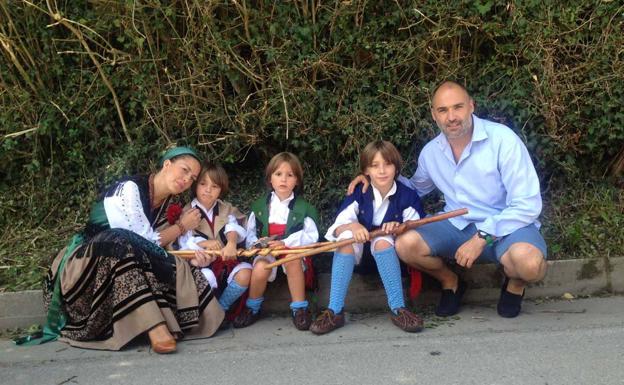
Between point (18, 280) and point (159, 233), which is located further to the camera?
point (18, 280)

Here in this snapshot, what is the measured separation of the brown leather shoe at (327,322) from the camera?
3.81 meters

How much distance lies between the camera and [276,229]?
4.23m

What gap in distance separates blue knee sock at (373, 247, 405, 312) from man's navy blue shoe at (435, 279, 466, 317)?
0.34 meters

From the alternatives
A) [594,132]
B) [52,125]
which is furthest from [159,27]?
[594,132]

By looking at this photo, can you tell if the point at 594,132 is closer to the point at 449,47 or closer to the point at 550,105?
the point at 550,105

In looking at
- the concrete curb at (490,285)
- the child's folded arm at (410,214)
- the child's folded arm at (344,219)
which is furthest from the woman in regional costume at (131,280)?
the child's folded arm at (410,214)

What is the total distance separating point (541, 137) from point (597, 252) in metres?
0.95

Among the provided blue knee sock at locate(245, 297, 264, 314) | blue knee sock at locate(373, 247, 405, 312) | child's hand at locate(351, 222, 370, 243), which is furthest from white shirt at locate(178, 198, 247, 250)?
blue knee sock at locate(373, 247, 405, 312)

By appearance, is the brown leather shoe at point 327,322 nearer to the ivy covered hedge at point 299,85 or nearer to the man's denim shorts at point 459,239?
the man's denim shorts at point 459,239

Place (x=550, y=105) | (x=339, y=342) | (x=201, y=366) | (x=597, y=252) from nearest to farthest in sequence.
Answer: (x=201, y=366) → (x=339, y=342) → (x=597, y=252) → (x=550, y=105)

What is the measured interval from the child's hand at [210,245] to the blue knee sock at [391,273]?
0.98m

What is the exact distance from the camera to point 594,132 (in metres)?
4.88

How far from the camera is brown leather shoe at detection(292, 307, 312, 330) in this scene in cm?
392

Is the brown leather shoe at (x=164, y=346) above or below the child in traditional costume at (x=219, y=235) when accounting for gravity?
below
